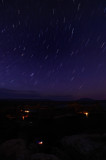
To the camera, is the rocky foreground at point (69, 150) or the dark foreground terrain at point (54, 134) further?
the dark foreground terrain at point (54, 134)

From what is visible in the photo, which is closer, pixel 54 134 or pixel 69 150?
pixel 69 150

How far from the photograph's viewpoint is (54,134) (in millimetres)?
6445

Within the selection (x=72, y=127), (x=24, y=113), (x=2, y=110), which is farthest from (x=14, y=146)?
(x=24, y=113)

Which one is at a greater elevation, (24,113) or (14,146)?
(24,113)

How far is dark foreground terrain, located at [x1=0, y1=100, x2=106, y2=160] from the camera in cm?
398

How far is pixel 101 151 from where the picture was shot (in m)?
3.78

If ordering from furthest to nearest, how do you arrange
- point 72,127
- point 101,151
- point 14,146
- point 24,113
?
point 24,113, point 72,127, point 14,146, point 101,151

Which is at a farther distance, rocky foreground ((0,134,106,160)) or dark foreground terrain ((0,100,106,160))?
dark foreground terrain ((0,100,106,160))

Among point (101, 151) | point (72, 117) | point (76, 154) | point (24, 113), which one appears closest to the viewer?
point (101, 151)

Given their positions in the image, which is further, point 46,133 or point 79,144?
point 46,133

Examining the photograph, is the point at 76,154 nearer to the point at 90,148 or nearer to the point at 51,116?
the point at 90,148

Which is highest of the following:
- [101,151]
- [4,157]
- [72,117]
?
[72,117]

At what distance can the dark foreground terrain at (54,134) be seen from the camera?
3977 mm

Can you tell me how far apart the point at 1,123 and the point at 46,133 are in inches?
115
